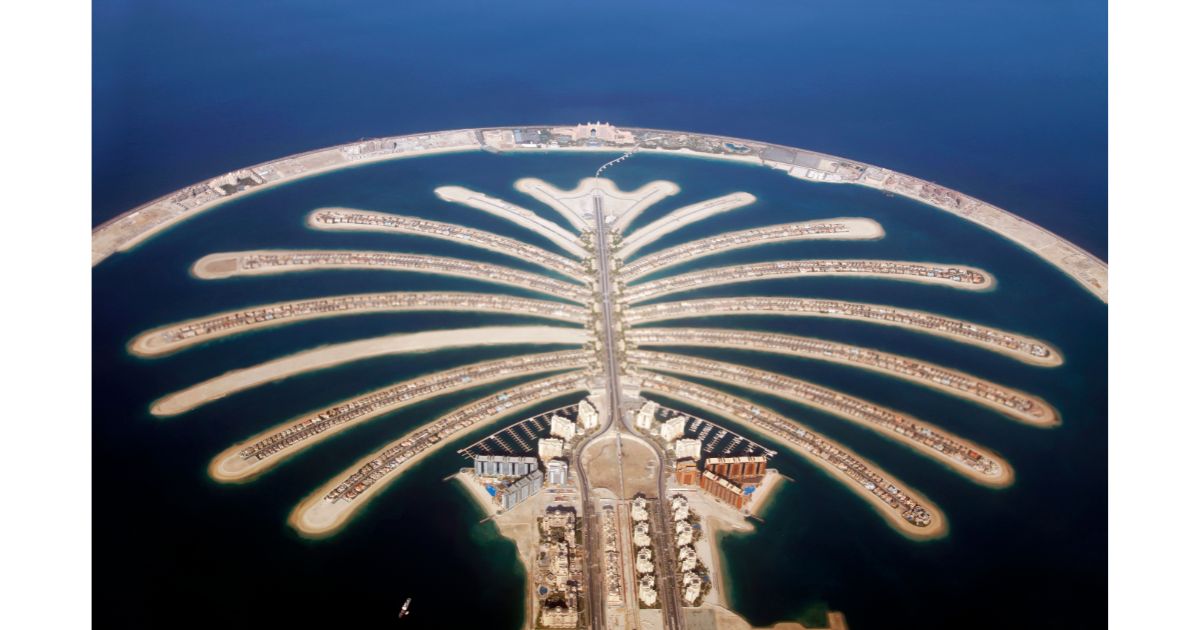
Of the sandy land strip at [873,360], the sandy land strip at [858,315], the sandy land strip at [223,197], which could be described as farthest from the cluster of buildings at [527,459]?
the sandy land strip at [223,197]

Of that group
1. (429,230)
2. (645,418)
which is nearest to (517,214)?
(429,230)

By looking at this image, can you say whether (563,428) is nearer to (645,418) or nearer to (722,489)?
(645,418)

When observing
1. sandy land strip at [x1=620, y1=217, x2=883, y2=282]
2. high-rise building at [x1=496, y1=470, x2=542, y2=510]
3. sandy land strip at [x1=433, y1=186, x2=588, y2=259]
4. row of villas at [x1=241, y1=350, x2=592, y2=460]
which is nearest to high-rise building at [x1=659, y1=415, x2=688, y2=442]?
high-rise building at [x1=496, y1=470, x2=542, y2=510]

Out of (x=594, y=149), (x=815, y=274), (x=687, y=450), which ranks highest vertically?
(x=594, y=149)

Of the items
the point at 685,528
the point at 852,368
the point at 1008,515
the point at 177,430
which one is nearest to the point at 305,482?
the point at 177,430

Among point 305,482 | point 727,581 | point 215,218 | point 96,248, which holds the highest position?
point 215,218

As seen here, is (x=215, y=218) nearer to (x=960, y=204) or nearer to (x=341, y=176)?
(x=341, y=176)
